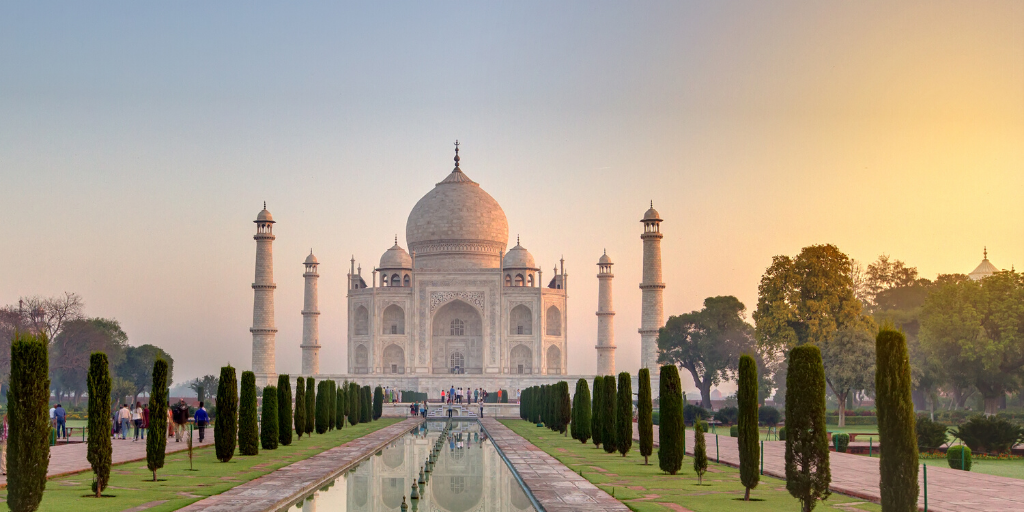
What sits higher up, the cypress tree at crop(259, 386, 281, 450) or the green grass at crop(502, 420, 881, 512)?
the cypress tree at crop(259, 386, 281, 450)

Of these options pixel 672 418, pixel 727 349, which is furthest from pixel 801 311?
pixel 672 418

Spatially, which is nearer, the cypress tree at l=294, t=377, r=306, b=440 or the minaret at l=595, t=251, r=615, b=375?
the cypress tree at l=294, t=377, r=306, b=440

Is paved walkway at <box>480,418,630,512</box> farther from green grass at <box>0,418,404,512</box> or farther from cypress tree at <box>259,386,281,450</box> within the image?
cypress tree at <box>259,386,281,450</box>

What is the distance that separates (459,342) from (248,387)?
34.8 m

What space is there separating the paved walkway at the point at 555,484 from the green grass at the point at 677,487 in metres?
0.18

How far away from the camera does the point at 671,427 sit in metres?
14.2

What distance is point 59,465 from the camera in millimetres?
15453

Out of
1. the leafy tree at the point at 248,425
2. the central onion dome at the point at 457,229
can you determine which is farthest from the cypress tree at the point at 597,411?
the central onion dome at the point at 457,229

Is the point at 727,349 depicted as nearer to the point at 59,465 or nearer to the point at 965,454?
the point at 965,454

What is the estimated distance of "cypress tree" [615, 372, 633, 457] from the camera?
1712 cm

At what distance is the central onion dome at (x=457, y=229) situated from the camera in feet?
177

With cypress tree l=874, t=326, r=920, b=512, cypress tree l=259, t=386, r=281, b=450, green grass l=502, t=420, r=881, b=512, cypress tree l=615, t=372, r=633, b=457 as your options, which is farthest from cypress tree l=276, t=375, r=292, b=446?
cypress tree l=874, t=326, r=920, b=512

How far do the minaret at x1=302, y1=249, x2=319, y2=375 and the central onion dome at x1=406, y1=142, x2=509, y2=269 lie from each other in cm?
572

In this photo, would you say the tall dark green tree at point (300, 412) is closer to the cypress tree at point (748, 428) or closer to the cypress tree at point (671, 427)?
the cypress tree at point (671, 427)
